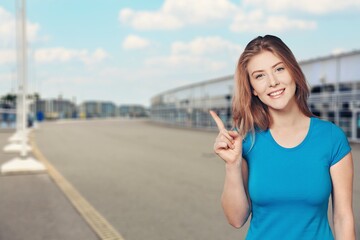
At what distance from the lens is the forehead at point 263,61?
71.2 inches

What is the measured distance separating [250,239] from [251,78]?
67 centimetres

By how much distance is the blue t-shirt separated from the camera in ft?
5.65

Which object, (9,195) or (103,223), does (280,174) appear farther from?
(9,195)

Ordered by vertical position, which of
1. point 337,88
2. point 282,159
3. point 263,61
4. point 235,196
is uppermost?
point 337,88

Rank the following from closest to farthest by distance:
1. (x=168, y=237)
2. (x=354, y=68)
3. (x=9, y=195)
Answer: (x=168, y=237) → (x=9, y=195) → (x=354, y=68)

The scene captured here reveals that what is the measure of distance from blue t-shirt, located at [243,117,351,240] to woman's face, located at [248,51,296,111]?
0.15 metres

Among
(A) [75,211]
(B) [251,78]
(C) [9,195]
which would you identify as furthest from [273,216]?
(C) [9,195]

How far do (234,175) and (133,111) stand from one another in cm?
9129

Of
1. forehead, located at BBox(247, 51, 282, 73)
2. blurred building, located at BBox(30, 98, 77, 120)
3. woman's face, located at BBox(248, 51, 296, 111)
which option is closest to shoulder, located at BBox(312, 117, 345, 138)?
woman's face, located at BBox(248, 51, 296, 111)

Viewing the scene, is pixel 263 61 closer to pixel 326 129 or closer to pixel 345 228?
pixel 326 129

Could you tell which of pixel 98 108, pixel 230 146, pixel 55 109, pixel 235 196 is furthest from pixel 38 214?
pixel 98 108

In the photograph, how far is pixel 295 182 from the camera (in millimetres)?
1721

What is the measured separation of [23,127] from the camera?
1169 centimetres

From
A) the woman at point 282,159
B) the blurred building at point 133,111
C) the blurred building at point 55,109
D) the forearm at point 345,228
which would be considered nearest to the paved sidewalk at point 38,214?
the woman at point 282,159
